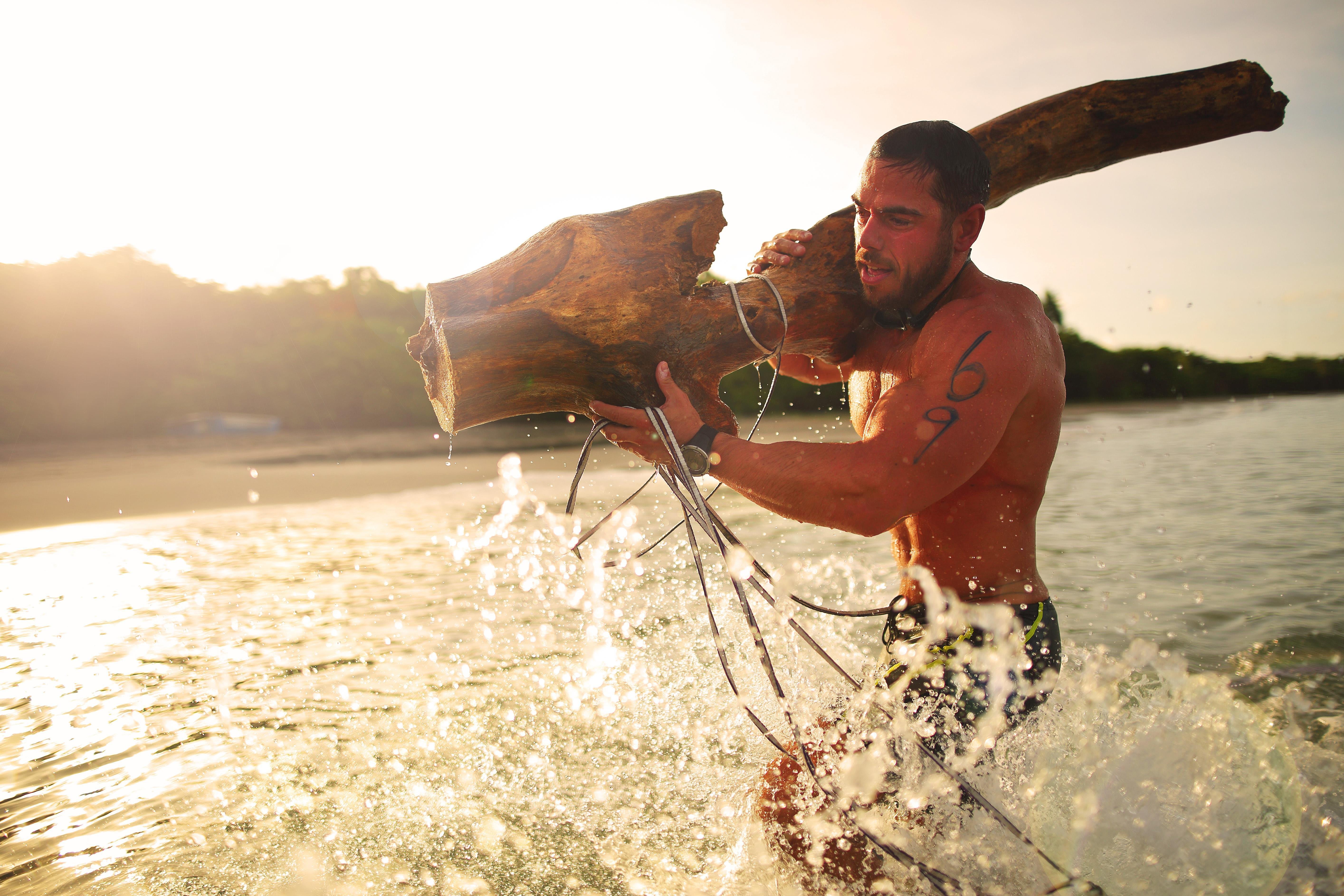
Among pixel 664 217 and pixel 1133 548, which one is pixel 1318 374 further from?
pixel 664 217

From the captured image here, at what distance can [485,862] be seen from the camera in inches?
109

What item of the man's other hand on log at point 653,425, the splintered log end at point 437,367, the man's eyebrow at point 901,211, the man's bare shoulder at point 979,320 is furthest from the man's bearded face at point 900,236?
the splintered log end at point 437,367

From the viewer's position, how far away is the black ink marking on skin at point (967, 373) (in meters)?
2.19

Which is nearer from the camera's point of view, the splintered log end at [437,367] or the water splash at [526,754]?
the splintered log end at [437,367]

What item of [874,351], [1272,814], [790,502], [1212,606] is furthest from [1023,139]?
[1212,606]

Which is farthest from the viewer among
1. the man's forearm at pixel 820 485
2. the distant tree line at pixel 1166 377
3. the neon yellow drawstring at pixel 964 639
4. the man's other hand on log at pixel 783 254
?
the distant tree line at pixel 1166 377

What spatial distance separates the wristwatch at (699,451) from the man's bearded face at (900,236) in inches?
29.0

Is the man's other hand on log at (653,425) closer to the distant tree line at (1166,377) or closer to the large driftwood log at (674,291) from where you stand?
the large driftwood log at (674,291)

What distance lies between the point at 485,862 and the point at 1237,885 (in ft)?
8.06

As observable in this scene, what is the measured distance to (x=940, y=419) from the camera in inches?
85.3

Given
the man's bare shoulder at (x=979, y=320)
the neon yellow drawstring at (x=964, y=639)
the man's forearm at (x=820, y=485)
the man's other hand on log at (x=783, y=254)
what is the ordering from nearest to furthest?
the man's forearm at (x=820, y=485), the man's bare shoulder at (x=979, y=320), the neon yellow drawstring at (x=964, y=639), the man's other hand on log at (x=783, y=254)

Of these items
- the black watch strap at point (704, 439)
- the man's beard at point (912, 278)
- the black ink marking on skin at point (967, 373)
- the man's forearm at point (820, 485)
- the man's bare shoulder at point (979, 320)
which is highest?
the man's beard at point (912, 278)

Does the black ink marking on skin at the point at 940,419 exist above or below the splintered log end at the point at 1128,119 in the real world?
below

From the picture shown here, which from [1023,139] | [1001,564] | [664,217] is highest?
[1023,139]
